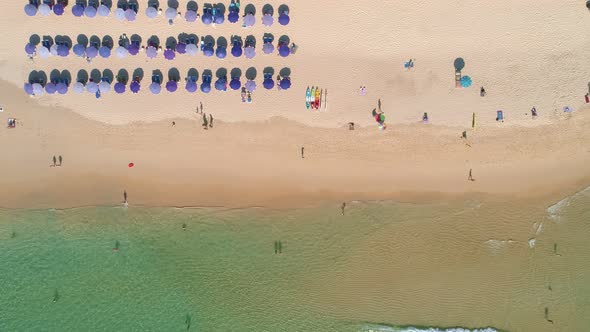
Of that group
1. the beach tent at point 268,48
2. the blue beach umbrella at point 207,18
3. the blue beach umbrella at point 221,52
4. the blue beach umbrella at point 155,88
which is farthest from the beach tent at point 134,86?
the beach tent at point 268,48

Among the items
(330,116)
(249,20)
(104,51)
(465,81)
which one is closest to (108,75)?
(104,51)

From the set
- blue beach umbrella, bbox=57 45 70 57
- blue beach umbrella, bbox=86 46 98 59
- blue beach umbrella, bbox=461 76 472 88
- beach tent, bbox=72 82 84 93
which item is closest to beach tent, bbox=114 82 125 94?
beach tent, bbox=72 82 84 93

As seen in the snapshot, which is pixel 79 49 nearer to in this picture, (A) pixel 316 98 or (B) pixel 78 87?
(B) pixel 78 87

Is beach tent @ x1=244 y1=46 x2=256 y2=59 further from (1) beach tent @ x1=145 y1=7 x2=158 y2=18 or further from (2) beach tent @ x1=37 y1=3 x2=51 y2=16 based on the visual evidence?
(2) beach tent @ x1=37 y1=3 x2=51 y2=16

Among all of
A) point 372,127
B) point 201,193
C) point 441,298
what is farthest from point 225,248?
point 441,298

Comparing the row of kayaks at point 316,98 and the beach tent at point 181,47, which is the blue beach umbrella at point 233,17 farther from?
the row of kayaks at point 316,98
